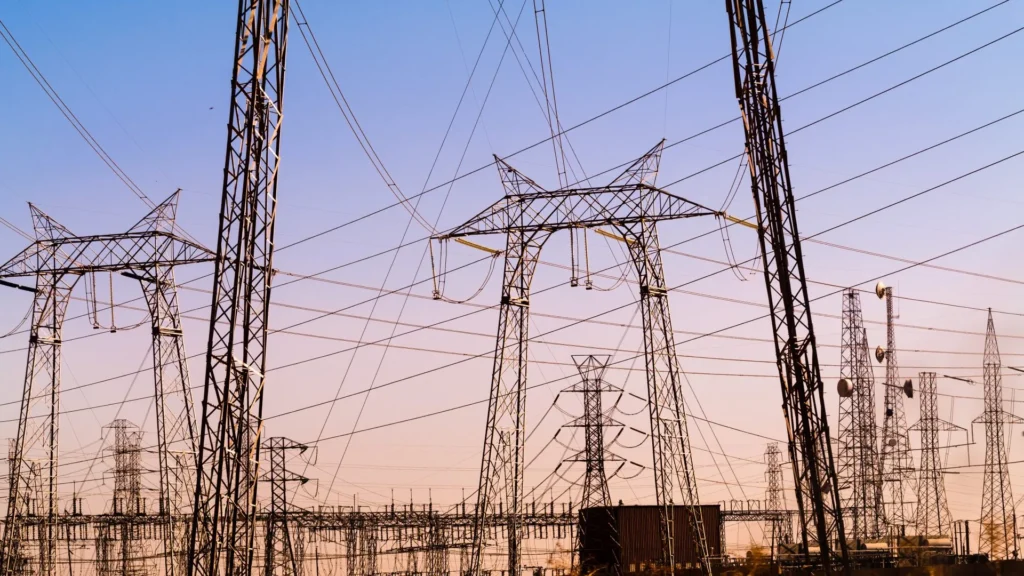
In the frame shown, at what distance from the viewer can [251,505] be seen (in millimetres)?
21750

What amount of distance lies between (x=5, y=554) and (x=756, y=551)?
27371mm

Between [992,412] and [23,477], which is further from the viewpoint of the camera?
[992,412]

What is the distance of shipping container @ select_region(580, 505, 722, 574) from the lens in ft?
169

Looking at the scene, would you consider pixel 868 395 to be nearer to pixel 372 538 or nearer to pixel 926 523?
pixel 926 523

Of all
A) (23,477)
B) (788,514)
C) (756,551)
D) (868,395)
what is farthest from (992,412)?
(23,477)

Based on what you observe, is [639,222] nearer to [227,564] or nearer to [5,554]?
[227,564]

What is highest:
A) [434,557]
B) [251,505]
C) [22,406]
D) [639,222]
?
[639,222]

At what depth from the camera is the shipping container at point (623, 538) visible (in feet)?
169

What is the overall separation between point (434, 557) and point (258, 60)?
41.8 metres

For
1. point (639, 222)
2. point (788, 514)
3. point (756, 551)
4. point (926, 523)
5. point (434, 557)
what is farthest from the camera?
point (788, 514)

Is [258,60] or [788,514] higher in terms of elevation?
[258,60]

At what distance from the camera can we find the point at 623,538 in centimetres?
5194

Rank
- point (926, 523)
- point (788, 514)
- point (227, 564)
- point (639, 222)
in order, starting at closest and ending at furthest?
point (227, 564), point (639, 222), point (926, 523), point (788, 514)

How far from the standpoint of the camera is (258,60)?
2175cm
